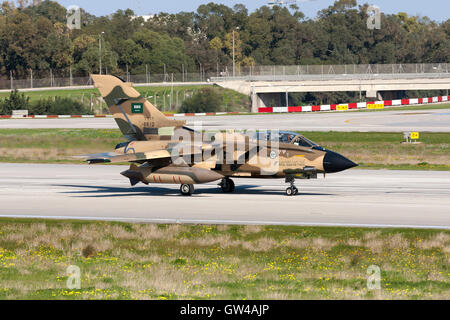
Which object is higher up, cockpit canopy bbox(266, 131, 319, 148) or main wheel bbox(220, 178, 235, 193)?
cockpit canopy bbox(266, 131, 319, 148)

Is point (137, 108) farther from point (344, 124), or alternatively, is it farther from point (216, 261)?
point (344, 124)

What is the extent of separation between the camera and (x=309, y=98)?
17238 cm

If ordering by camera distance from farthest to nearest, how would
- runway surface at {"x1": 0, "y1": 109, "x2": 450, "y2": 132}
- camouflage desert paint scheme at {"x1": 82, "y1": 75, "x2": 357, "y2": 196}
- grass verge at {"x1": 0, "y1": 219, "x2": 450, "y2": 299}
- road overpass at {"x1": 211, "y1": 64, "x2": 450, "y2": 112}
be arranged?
1. road overpass at {"x1": 211, "y1": 64, "x2": 450, "y2": 112}
2. runway surface at {"x1": 0, "y1": 109, "x2": 450, "y2": 132}
3. camouflage desert paint scheme at {"x1": 82, "y1": 75, "x2": 357, "y2": 196}
4. grass verge at {"x1": 0, "y1": 219, "x2": 450, "y2": 299}

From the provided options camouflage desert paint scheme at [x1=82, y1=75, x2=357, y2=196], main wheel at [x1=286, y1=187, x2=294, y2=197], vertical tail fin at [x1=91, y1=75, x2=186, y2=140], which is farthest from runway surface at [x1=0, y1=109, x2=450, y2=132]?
main wheel at [x1=286, y1=187, x2=294, y2=197]

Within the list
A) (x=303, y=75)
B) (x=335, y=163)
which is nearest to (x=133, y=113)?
(x=335, y=163)

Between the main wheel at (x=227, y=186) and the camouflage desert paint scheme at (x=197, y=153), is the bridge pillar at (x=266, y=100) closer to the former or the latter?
the main wheel at (x=227, y=186)

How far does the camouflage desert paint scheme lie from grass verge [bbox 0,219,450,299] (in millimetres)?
6320

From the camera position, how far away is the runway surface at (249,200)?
2414 cm

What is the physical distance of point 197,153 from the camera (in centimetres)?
2942

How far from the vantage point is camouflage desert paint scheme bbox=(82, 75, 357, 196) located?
93.2 feet

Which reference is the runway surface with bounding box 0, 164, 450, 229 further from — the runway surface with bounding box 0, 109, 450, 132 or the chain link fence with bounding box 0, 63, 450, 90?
the chain link fence with bounding box 0, 63, 450, 90

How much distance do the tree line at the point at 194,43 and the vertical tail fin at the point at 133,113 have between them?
10844 cm

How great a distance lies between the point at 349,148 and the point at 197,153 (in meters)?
24.7

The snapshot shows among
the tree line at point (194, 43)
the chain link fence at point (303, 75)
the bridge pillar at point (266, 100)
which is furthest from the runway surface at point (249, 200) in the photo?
the tree line at point (194, 43)
